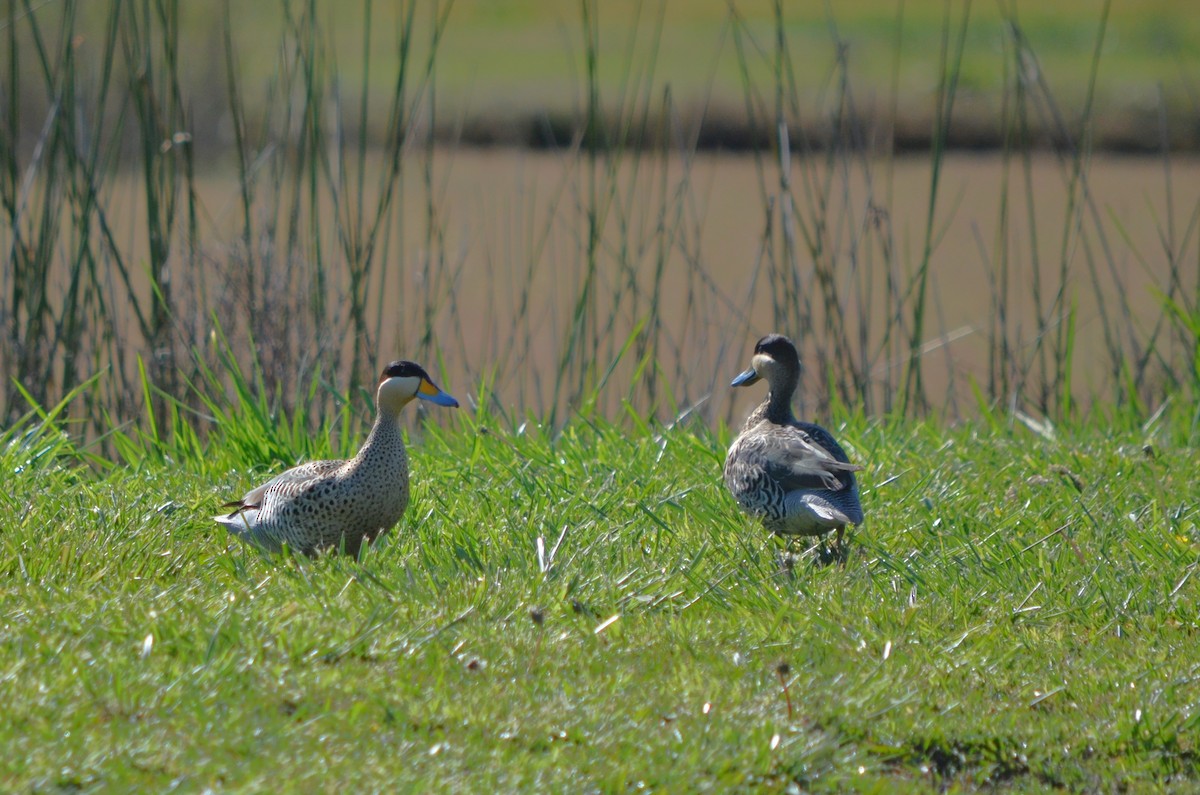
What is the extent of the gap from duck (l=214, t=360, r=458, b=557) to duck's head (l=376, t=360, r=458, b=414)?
28 millimetres

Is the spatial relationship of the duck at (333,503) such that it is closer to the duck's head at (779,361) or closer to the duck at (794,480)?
the duck at (794,480)

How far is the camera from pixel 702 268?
233 inches

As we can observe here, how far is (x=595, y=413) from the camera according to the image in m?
4.92

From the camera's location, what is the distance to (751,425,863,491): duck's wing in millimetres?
3400

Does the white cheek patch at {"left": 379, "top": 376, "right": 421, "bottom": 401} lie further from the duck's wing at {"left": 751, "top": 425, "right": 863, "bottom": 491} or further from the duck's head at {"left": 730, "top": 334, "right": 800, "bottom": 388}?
the duck's head at {"left": 730, "top": 334, "right": 800, "bottom": 388}

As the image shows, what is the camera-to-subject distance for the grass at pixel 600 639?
7.98 feet

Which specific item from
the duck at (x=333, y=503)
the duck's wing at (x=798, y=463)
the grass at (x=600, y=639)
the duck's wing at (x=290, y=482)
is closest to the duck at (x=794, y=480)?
the duck's wing at (x=798, y=463)

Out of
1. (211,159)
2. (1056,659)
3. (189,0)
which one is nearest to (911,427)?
(1056,659)

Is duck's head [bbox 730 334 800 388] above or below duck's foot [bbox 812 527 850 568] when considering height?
above

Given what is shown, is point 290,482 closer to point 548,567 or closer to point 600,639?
point 548,567

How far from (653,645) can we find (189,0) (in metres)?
13.8

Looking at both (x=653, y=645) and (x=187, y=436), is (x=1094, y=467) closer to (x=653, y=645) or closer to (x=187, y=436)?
(x=653, y=645)

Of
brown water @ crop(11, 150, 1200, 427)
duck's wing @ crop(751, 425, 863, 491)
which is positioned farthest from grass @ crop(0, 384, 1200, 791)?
brown water @ crop(11, 150, 1200, 427)

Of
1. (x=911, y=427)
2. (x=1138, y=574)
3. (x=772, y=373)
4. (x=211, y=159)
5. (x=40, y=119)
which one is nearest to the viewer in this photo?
(x=1138, y=574)
